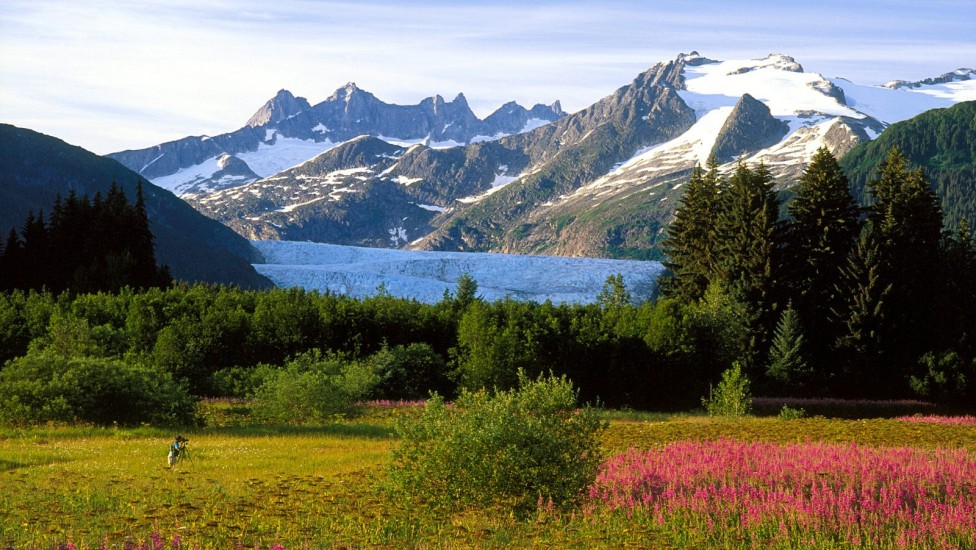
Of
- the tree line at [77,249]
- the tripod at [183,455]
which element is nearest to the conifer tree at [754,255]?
the tree line at [77,249]

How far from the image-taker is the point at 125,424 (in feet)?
97.5

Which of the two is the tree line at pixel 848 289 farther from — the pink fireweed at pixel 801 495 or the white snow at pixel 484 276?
the white snow at pixel 484 276

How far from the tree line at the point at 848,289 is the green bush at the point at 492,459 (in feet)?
127

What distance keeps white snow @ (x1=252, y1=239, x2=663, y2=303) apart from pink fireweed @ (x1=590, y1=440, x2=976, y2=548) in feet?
241

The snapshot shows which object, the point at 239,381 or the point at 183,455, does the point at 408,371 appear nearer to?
the point at 239,381

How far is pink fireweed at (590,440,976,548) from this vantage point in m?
13.3

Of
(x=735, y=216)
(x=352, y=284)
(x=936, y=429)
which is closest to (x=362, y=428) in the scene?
(x=936, y=429)

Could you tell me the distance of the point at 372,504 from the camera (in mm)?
15164

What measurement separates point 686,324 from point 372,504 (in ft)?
117

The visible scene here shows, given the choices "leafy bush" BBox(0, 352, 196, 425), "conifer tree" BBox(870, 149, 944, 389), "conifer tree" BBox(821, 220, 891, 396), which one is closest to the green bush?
"leafy bush" BBox(0, 352, 196, 425)

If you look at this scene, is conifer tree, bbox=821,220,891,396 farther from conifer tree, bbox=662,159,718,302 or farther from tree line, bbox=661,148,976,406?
conifer tree, bbox=662,159,718,302

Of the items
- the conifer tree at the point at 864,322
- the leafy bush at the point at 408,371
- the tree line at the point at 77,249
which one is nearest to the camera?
the leafy bush at the point at 408,371

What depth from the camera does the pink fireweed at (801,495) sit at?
525 inches

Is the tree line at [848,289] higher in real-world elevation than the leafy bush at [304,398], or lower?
higher
